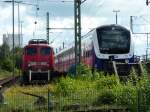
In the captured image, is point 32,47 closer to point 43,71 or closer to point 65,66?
point 43,71

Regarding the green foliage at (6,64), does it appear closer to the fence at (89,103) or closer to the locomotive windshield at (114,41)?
the locomotive windshield at (114,41)

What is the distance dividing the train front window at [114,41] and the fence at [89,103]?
15.4m

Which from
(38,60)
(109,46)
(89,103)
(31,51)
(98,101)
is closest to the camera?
(89,103)

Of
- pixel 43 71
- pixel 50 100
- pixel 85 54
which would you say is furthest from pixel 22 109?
pixel 43 71

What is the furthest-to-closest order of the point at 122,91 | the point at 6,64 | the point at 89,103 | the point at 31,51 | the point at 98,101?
1. the point at 6,64
2. the point at 31,51
3. the point at 98,101
4. the point at 89,103
5. the point at 122,91

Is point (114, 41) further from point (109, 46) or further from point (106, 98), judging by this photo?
point (106, 98)

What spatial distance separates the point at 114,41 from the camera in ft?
129

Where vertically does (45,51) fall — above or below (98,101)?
above

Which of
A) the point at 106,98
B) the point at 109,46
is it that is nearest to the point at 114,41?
the point at 109,46

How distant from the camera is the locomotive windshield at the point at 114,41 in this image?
39.0 m

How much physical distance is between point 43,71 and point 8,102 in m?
23.1

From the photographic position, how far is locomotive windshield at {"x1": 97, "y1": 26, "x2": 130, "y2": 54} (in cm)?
3897

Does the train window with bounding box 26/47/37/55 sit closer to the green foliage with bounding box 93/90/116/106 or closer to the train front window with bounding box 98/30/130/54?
the train front window with bounding box 98/30/130/54

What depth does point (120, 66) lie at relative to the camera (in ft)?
112
